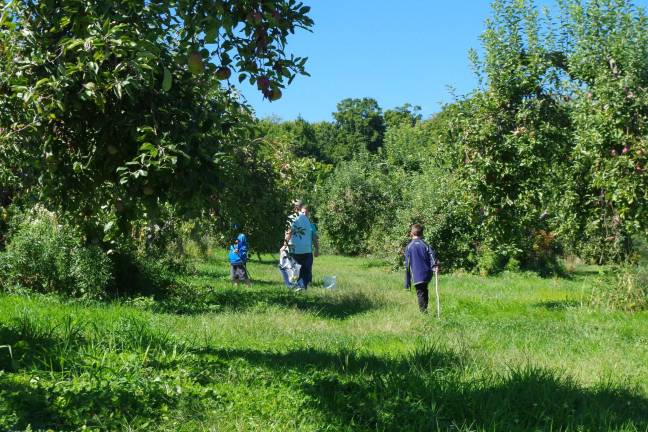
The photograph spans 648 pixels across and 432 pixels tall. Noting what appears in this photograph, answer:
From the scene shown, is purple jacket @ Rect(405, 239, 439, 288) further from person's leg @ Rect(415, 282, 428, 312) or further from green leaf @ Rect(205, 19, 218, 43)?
green leaf @ Rect(205, 19, 218, 43)

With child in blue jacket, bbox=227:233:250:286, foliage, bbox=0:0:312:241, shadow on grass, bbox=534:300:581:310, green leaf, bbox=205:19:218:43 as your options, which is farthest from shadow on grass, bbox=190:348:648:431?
child in blue jacket, bbox=227:233:250:286

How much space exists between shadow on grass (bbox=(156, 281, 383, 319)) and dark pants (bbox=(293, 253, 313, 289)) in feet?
1.80

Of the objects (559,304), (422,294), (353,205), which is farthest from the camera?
(353,205)

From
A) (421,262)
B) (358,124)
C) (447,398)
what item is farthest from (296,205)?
(358,124)

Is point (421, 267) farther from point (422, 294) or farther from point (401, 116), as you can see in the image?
point (401, 116)

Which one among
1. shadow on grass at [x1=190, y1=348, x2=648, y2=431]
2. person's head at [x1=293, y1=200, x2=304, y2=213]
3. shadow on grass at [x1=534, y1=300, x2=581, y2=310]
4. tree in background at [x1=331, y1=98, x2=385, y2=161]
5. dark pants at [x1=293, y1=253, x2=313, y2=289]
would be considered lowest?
shadow on grass at [x1=534, y1=300, x2=581, y2=310]

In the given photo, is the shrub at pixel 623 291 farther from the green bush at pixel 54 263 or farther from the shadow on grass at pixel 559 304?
the green bush at pixel 54 263

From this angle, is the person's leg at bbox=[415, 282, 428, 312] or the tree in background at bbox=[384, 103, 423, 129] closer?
the person's leg at bbox=[415, 282, 428, 312]

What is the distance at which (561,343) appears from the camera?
859 centimetres

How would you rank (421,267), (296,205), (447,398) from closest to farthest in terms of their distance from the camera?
(447,398) < (421,267) < (296,205)

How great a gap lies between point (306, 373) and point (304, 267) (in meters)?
8.38

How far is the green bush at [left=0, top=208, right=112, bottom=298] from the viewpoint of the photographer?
36.0 ft

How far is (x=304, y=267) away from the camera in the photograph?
47.1ft

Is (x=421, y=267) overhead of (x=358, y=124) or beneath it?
beneath
